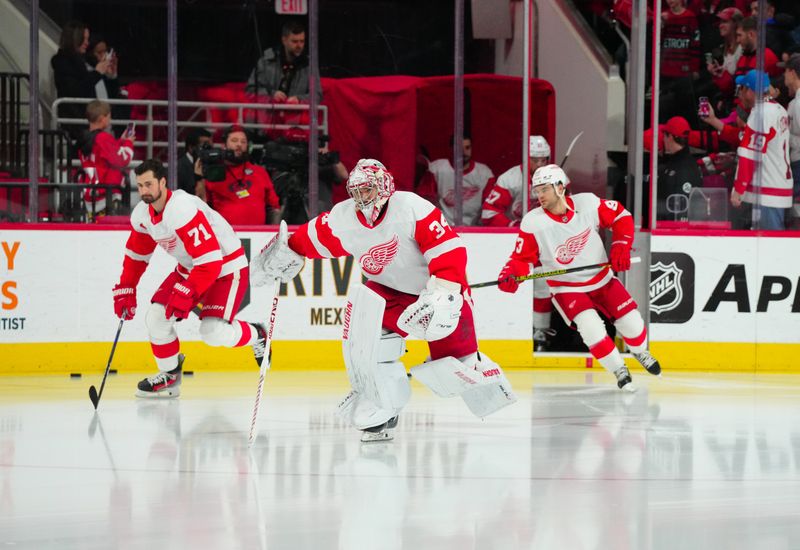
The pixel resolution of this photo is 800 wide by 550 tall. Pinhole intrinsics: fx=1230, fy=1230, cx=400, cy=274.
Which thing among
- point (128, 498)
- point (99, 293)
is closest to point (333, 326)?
point (99, 293)

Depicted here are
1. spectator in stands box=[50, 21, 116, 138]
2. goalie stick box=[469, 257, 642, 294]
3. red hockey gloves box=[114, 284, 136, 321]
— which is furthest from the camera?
spectator in stands box=[50, 21, 116, 138]

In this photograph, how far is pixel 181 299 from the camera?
5.75 m

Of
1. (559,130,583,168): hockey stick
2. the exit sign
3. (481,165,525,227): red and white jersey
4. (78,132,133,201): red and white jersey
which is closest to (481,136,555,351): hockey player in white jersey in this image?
(481,165,525,227): red and white jersey

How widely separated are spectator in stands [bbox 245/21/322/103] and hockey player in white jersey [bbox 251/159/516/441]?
296 centimetres

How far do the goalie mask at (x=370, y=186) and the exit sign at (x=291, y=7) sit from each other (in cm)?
350

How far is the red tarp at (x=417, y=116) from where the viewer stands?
7809 millimetres

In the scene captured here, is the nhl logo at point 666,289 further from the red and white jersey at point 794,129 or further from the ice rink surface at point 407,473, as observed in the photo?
the ice rink surface at point 407,473

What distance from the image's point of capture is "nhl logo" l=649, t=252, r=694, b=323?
7.59 meters

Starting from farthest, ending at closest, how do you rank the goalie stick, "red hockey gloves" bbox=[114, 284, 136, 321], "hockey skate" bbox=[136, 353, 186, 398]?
the goalie stick → "hockey skate" bbox=[136, 353, 186, 398] → "red hockey gloves" bbox=[114, 284, 136, 321]

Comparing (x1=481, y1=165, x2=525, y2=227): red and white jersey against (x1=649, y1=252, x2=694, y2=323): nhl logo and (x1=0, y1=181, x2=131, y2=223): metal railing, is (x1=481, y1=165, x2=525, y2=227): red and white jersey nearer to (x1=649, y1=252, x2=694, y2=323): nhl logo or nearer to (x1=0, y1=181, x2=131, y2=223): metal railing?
(x1=649, y1=252, x2=694, y2=323): nhl logo

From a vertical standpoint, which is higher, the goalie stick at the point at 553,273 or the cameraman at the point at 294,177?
the cameraman at the point at 294,177

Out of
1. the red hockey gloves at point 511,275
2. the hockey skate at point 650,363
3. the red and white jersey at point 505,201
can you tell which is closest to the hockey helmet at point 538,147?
the red and white jersey at point 505,201

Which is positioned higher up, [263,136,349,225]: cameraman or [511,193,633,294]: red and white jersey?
[263,136,349,225]: cameraman

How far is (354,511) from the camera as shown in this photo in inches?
142
